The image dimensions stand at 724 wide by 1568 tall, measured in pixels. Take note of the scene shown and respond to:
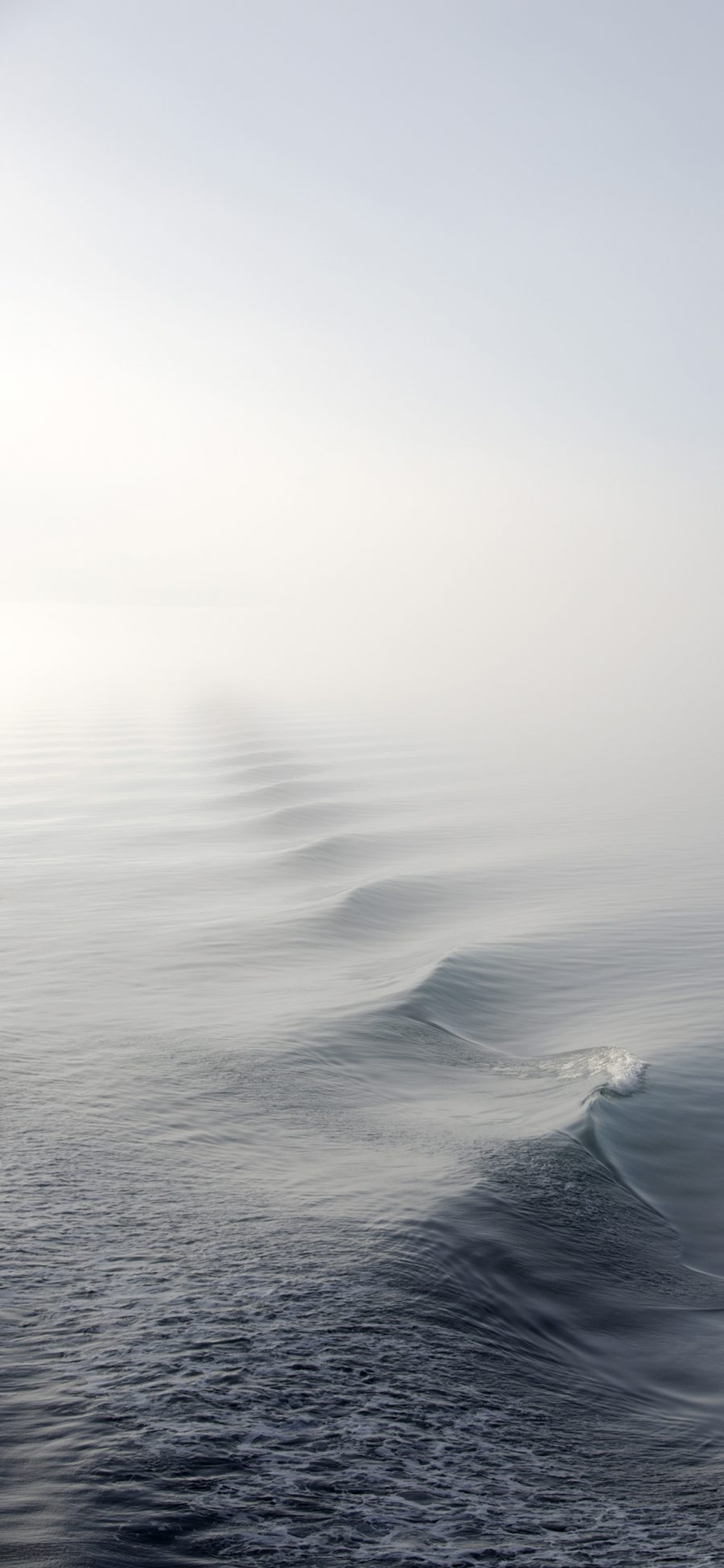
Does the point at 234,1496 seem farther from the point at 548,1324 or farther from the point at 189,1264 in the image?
the point at 548,1324

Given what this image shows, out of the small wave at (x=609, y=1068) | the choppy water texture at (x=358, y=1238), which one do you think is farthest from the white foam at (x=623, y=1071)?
the choppy water texture at (x=358, y=1238)

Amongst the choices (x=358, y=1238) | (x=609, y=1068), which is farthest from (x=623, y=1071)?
(x=358, y=1238)

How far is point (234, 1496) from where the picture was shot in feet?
24.0

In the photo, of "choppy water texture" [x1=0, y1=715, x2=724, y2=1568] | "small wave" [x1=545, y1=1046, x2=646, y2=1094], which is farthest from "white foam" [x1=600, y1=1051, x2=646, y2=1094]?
"choppy water texture" [x1=0, y1=715, x2=724, y2=1568]

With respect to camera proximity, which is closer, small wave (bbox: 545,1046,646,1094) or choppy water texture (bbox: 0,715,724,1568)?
choppy water texture (bbox: 0,715,724,1568)

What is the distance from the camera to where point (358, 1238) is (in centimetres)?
1087

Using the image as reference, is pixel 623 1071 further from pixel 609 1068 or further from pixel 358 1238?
pixel 358 1238

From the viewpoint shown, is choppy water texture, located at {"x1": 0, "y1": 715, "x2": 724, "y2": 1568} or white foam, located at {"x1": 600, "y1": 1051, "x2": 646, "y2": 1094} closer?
choppy water texture, located at {"x1": 0, "y1": 715, "x2": 724, "y2": 1568}

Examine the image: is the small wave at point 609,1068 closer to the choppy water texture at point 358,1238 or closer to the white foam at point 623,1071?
the white foam at point 623,1071

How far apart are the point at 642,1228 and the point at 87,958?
42.0ft

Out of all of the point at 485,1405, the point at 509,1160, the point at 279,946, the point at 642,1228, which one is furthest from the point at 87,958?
the point at 485,1405

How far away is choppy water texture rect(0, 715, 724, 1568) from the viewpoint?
291 inches

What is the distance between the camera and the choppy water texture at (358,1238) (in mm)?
7383

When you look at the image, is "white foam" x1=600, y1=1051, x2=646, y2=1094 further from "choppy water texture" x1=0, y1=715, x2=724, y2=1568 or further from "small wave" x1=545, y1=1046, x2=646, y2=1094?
"choppy water texture" x1=0, y1=715, x2=724, y2=1568
